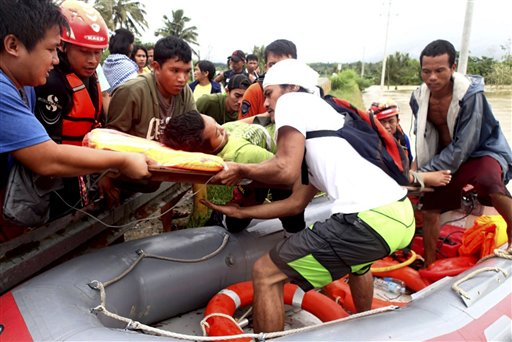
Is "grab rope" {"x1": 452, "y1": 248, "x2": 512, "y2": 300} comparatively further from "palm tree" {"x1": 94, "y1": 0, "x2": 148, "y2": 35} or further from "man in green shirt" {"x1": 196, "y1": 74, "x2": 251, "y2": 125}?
"palm tree" {"x1": 94, "y1": 0, "x2": 148, "y2": 35}

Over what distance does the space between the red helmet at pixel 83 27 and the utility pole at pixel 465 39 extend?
23.5 feet

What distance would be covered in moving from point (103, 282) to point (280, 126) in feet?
4.16

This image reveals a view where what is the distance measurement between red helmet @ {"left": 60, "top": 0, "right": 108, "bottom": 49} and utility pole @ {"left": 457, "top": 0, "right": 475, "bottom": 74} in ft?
23.5

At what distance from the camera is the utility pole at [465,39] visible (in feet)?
26.5

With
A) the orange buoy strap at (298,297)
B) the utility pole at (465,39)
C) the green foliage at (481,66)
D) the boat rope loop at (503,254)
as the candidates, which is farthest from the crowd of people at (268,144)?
the green foliage at (481,66)

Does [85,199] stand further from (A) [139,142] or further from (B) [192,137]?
(B) [192,137]

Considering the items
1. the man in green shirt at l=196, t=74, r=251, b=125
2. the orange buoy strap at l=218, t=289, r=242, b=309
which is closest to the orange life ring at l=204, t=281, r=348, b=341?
the orange buoy strap at l=218, t=289, r=242, b=309

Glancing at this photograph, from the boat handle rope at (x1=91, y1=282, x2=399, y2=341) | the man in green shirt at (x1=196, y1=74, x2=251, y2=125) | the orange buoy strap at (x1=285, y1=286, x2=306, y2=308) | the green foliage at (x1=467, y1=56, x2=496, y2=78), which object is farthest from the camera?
the green foliage at (x1=467, y1=56, x2=496, y2=78)

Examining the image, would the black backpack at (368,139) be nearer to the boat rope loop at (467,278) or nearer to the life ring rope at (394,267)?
the boat rope loop at (467,278)

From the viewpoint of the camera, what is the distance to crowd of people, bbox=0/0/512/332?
Answer: 6.05ft

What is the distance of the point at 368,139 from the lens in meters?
2.24

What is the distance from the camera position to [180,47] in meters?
2.96

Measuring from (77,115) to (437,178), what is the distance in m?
2.52

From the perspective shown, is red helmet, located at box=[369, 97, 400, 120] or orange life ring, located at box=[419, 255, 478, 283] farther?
red helmet, located at box=[369, 97, 400, 120]
